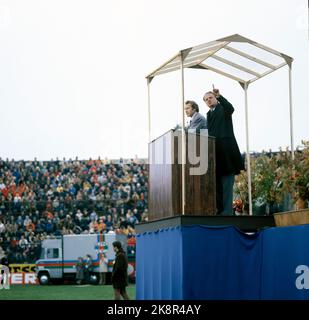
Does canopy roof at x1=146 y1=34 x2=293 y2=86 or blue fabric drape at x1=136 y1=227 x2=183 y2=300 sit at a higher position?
canopy roof at x1=146 y1=34 x2=293 y2=86

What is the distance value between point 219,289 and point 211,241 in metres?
0.80

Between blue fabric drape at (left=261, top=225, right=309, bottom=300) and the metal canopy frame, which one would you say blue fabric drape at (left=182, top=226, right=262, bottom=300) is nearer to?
blue fabric drape at (left=261, top=225, right=309, bottom=300)

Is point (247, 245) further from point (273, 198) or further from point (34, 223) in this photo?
point (34, 223)

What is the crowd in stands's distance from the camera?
45.7 metres

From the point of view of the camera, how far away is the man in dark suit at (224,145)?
15953mm

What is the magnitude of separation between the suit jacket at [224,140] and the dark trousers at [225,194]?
0.13 m

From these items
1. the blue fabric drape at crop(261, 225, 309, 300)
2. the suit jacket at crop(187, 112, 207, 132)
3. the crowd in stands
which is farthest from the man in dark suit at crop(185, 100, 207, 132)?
the crowd in stands

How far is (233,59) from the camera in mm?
16922

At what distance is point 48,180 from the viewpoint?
51.7m

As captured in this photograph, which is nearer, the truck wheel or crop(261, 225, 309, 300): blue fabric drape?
crop(261, 225, 309, 300): blue fabric drape

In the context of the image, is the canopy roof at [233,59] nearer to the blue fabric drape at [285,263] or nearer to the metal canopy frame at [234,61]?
the metal canopy frame at [234,61]

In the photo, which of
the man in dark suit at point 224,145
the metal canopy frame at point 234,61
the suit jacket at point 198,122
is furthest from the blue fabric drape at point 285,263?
the suit jacket at point 198,122

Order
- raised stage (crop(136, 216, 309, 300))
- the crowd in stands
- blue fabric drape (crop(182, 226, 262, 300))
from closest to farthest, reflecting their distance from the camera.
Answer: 1. raised stage (crop(136, 216, 309, 300))
2. blue fabric drape (crop(182, 226, 262, 300))
3. the crowd in stands

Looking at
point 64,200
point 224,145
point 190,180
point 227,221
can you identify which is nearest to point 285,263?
point 227,221
